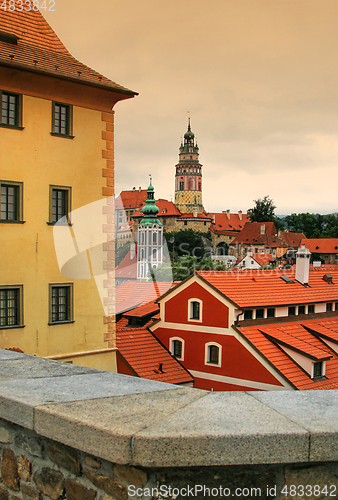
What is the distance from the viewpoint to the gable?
22312mm

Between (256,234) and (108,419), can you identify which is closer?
(108,419)

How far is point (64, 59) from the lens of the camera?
13750mm

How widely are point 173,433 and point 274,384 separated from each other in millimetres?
18196

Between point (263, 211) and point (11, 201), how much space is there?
11179cm

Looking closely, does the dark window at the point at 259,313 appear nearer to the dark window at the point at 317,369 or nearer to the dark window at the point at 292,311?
the dark window at the point at 292,311

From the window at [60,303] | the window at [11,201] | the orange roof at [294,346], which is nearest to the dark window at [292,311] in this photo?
the orange roof at [294,346]

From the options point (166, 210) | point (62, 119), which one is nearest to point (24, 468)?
point (62, 119)

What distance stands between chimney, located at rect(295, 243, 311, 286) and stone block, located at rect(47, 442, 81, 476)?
25195 millimetres

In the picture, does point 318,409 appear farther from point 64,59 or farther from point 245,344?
point 245,344

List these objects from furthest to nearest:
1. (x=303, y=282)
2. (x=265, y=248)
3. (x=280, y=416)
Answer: (x=265, y=248), (x=303, y=282), (x=280, y=416)

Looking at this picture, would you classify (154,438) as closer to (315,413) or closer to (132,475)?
(132,475)

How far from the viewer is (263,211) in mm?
120500

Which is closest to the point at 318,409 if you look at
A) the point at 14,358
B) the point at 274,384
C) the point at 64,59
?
the point at 14,358

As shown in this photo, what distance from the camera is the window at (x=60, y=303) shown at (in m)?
12.7
